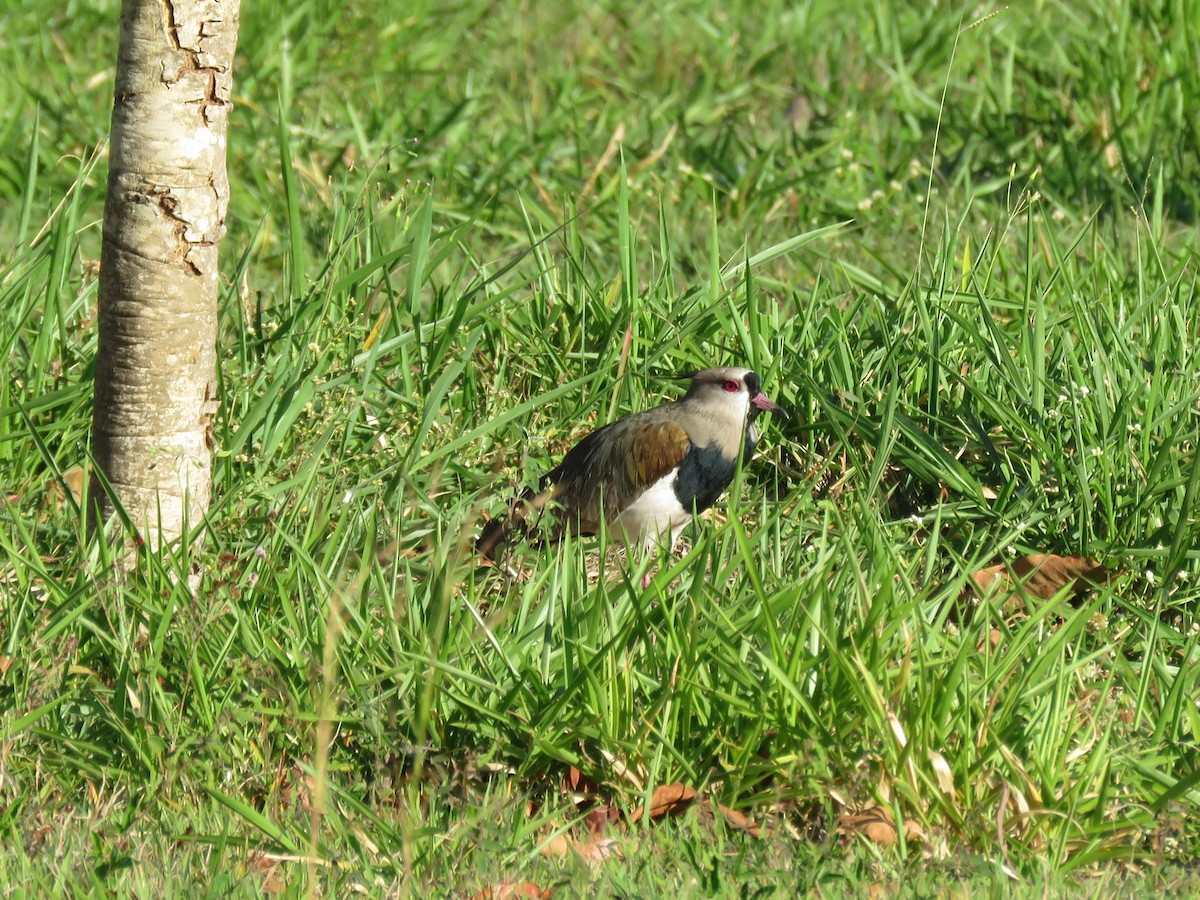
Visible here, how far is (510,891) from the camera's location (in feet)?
9.26

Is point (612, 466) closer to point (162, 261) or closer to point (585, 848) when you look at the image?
point (162, 261)

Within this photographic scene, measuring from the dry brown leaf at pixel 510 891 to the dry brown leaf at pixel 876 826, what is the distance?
23.1 inches

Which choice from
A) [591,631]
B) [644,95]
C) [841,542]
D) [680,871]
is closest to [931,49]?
[644,95]

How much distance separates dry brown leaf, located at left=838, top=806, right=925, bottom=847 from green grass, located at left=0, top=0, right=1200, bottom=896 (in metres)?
0.04

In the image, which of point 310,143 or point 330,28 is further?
point 330,28

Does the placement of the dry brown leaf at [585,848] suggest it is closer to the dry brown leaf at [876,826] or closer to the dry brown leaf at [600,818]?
the dry brown leaf at [600,818]

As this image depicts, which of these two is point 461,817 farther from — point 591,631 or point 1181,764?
point 1181,764

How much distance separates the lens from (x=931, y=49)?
7.67 metres

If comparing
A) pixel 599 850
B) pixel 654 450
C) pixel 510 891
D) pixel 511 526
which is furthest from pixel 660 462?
A: pixel 510 891

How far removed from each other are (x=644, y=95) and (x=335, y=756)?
502cm

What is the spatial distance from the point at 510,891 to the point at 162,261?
175 centimetres

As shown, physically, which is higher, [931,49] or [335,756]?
[931,49]

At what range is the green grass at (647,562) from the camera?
2945mm

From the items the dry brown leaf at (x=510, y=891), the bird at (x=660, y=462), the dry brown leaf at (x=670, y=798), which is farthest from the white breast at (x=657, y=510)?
the dry brown leaf at (x=510, y=891)
